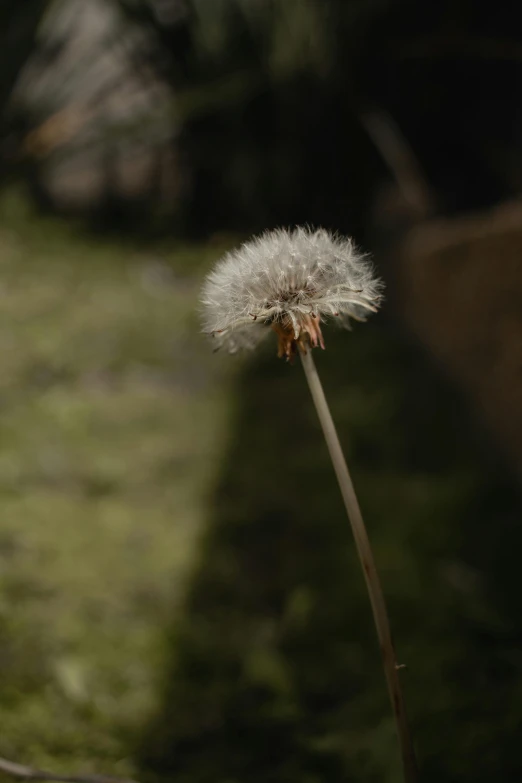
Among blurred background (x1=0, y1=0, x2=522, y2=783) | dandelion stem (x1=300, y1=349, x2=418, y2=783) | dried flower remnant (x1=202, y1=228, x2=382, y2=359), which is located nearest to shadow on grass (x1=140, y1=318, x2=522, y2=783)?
blurred background (x1=0, y1=0, x2=522, y2=783)

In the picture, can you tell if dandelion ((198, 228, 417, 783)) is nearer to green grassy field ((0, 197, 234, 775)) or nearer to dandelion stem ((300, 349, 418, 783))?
dandelion stem ((300, 349, 418, 783))

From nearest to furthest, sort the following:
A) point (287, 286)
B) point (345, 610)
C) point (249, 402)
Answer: point (287, 286), point (345, 610), point (249, 402)

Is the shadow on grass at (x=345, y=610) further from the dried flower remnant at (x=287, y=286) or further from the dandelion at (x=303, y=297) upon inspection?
the dried flower remnant at (x=287, y=286)

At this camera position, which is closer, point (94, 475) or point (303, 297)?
point (303, 297)

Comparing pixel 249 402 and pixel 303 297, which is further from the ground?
pixel 249 402

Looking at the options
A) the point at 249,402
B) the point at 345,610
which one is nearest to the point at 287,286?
the point at 345,610

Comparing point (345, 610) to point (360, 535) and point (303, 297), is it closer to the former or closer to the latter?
point (360, 535)

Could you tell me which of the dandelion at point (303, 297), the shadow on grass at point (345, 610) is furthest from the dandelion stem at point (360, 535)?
the shadow on grass at point (345, 610)

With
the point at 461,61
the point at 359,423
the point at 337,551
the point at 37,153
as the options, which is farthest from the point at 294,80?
the point at 337,551

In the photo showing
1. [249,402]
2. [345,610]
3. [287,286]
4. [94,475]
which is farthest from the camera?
[249,402]
